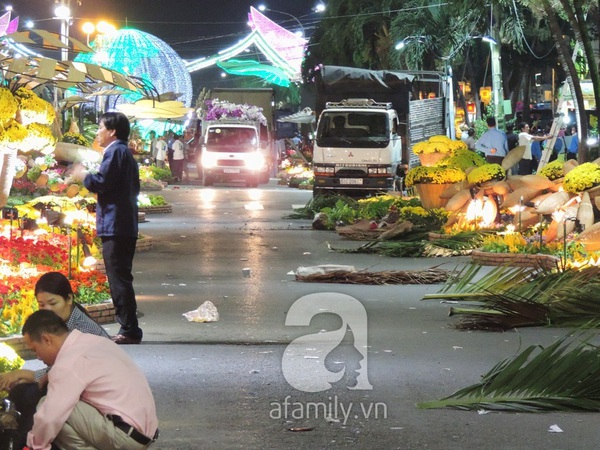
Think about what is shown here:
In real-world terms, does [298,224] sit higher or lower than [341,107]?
lower

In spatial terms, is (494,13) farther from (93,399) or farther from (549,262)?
(93,399)

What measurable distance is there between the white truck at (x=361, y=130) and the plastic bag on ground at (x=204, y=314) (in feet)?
61.7

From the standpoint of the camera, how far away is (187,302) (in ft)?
47.1

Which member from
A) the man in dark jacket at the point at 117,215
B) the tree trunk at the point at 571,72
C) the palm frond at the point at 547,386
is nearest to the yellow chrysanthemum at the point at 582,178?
the tree trunk at the point at 571,72

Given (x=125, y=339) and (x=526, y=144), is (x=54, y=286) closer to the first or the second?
(x=125, y=339)

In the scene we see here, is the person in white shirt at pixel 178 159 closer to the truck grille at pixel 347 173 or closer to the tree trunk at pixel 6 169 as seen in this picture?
the truck grille at pixel 347 173

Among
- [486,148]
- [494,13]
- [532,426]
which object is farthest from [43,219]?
[494,13]

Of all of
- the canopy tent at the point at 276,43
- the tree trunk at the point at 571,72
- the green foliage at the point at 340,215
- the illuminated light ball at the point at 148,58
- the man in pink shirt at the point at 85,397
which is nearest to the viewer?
the man in pink shirt at the point at 85,397

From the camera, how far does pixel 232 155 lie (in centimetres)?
4747

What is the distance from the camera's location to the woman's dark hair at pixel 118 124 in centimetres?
1135

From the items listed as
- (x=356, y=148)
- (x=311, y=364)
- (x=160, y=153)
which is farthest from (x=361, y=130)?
(x=160, y=153)

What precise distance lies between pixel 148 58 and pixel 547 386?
4580 cm

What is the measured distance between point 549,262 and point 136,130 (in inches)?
1957

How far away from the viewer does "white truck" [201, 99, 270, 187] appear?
A: 47500mm
